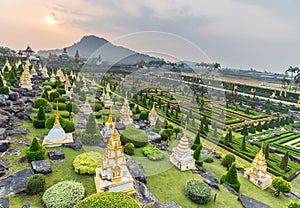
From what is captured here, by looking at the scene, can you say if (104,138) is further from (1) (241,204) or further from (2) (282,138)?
(2) (282,138)

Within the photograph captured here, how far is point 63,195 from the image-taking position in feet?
33.0

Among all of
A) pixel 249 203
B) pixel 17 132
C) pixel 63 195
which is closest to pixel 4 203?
pixel 63 195

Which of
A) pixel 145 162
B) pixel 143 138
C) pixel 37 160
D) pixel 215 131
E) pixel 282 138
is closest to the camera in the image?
pixel 37 160

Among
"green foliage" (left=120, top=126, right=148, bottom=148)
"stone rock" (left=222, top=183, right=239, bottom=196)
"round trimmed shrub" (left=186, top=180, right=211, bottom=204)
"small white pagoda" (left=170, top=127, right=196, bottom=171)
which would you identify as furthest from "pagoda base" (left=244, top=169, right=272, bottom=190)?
"green foliage" (left=120, top=126, right=148, bottom=148)

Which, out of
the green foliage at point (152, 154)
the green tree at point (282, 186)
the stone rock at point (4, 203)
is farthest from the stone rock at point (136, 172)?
the green tree at point (282, 186)

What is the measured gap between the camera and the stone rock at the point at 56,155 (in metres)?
14.1

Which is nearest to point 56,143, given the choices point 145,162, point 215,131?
point 145,162

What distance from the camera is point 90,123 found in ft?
59.7

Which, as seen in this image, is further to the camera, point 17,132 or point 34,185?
point 17,132

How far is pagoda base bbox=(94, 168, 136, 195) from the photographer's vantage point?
10917 millimetres

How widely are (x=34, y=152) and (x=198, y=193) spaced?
11.0m

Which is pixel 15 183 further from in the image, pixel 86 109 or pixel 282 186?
pixel 282 186

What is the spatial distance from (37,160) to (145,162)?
27.3 ft

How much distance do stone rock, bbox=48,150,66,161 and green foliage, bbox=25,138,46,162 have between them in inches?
29.3
